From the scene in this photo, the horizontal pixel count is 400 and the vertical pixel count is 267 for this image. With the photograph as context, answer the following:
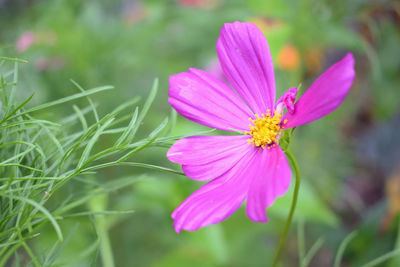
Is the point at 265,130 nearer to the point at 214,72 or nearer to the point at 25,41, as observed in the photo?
the point at 25,41

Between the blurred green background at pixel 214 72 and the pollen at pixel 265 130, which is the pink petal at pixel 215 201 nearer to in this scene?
the pollen at pixel 265 130

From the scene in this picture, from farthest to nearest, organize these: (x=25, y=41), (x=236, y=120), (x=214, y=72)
Answer: (x=214, y=72), (x=25, y=41), (x=236, y=120)

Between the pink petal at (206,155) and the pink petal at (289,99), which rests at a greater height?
the pink petal at (289,99)

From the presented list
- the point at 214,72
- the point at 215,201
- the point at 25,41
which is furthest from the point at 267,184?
the point at 214,72

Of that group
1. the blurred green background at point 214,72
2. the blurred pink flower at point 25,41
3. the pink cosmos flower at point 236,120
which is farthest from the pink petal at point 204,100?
the blurred pink flower at point 25,41

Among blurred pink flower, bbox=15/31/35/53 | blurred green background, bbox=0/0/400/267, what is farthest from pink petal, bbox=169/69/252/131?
blurred pink flower, bbox=15/31/35/53

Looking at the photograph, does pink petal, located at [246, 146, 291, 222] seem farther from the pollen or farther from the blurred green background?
the blurred green background
